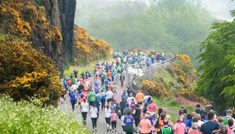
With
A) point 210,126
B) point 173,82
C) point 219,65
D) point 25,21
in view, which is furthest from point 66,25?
point 210,126

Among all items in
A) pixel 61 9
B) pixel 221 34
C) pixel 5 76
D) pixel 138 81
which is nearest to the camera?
pixel 5 76

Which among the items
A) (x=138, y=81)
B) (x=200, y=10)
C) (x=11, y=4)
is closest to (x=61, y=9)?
(x=138, y=81)

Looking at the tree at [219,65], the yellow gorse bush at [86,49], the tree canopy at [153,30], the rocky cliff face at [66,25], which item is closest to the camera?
the tree at [219,65]

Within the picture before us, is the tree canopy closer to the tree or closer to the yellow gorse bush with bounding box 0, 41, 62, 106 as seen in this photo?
the tree

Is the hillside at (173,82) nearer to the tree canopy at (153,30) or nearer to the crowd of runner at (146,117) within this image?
the crowd of runner at (146,117)

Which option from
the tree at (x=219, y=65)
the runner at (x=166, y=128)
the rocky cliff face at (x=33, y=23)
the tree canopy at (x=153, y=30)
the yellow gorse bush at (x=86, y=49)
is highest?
the tree canopy at (x=153, y=30)

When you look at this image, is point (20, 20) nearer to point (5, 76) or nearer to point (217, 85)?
point (5, 76)

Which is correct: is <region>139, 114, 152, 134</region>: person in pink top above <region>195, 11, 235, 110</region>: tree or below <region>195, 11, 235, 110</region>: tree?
below

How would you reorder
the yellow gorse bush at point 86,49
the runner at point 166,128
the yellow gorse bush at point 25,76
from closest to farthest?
1. the runner at point 166,128
2. the yellow gorse bush at point 25,76
3. the yellow gorse bush at point 86,49

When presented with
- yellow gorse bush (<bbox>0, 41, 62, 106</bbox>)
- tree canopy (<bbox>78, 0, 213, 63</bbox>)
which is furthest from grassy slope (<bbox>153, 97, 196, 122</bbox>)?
tree canopy (<bbox>78, 0, 213, 63</bbox>)

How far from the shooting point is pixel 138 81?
35469 millimetres

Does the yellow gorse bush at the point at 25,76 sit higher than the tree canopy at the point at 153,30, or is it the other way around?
the tree canopy at the point at 153,30

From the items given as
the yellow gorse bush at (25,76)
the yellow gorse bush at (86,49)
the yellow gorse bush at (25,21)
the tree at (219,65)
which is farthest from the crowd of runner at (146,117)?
the yellow gorse bush at (86,49)

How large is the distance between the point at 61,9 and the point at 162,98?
14.7 metres
